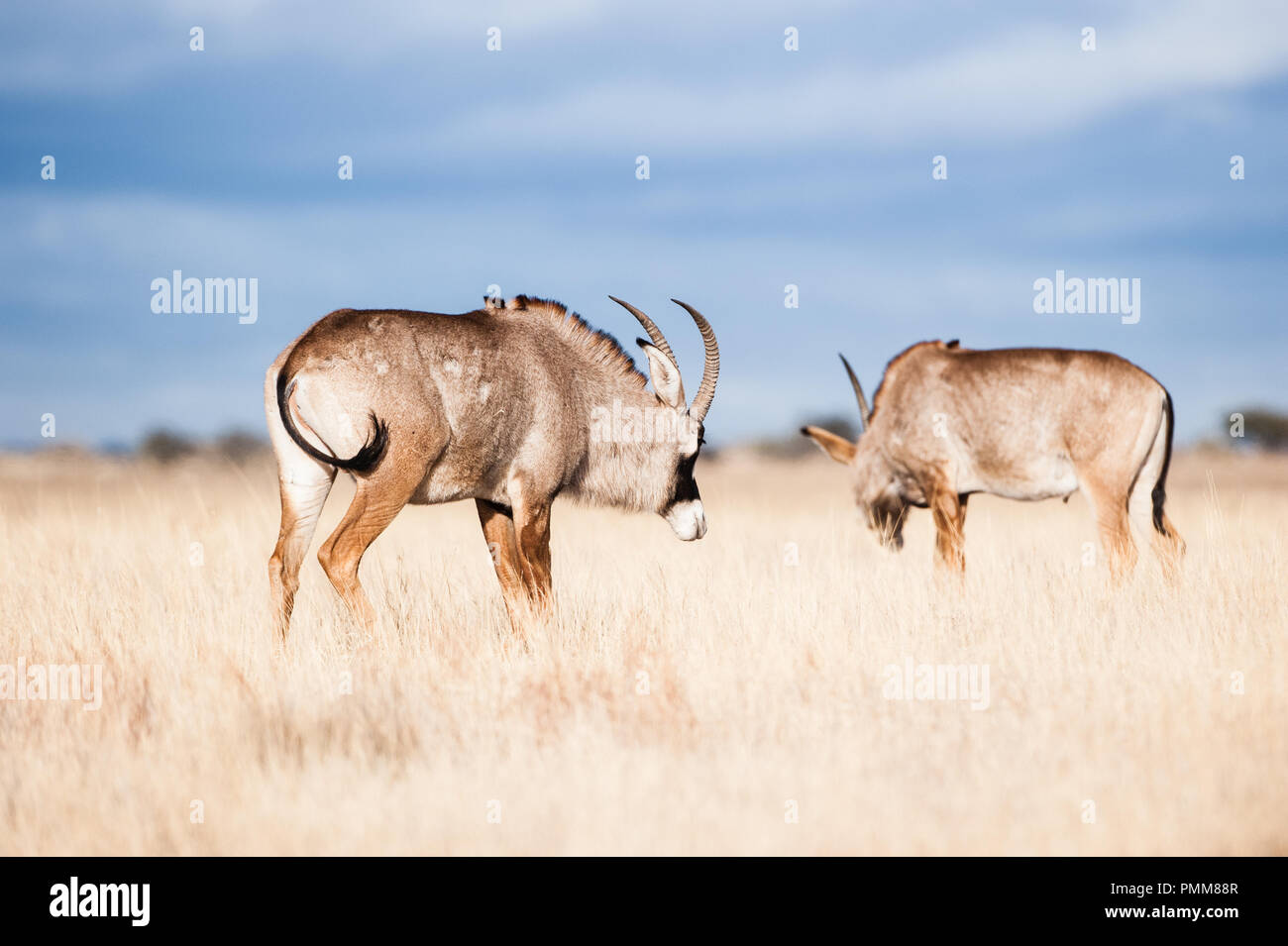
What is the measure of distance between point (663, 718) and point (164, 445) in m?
47.7

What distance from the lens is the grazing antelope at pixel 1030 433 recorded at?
34.2ft

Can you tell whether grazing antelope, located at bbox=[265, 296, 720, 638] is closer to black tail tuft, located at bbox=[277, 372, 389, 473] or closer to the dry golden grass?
black tail tuft, located at bbox=[277, 372, 389, 473]

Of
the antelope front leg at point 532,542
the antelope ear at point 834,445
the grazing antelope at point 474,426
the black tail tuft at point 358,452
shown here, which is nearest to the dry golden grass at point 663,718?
the antelope front leg at point 532,542

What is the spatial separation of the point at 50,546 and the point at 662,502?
763 centimetres

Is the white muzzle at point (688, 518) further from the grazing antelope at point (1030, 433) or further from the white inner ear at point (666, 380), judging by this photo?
the grazing antelope at point (1030, 433)

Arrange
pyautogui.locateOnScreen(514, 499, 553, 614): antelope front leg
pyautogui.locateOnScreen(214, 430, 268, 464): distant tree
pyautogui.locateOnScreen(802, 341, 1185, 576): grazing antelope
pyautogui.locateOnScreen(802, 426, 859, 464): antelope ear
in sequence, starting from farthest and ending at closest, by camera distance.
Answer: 1. pyautogui.locateOnScreen(214, 430, 268, 464): distant tree
2. pyautogui.locateOnScreen(802, 426, 859, 464): antelope ear
3. pyautogui.locateOnScreen(802, 341, 1185, 576): grazing antelope
4. pyautogui.locateOnScreen(514, 499, 553, 614): antelope front leg

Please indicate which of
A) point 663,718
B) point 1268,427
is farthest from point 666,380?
point 1268,427

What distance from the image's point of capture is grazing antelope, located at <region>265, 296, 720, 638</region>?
791cm

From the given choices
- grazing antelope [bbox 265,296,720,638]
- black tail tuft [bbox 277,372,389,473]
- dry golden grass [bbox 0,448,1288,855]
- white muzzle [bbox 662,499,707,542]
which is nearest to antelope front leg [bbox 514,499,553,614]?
grazing antelope [bbox 265,296,720,638]

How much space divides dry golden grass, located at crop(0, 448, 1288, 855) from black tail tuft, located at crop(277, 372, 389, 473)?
122 centimetres

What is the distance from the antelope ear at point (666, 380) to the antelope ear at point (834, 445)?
3.19m

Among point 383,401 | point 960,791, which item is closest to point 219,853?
point 960,791

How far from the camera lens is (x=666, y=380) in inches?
395

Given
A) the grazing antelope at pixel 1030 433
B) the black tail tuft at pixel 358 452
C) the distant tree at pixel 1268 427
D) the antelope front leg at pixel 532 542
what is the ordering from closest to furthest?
the black tail tuft at pixel 358 452, the antelope front leg at pixel 532 542, the grazing antelope at pixel 1030 433, the distant tree at pixel 1268 427
